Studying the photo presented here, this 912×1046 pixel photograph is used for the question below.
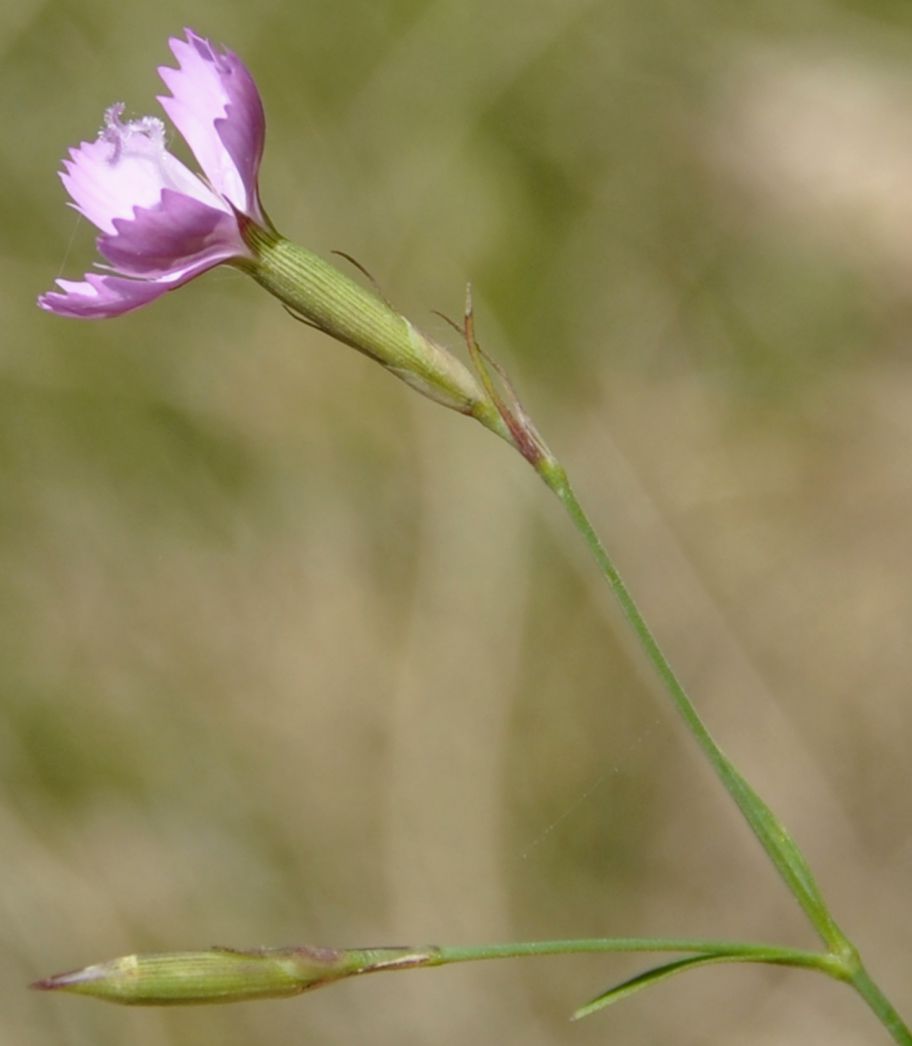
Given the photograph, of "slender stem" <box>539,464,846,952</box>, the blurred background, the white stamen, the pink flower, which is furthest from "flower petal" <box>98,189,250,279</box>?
the blurred background

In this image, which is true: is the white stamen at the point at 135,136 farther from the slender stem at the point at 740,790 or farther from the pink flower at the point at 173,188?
the slender stem at the point at 740,790

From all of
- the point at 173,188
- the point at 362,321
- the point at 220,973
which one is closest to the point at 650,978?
the point at 220,973

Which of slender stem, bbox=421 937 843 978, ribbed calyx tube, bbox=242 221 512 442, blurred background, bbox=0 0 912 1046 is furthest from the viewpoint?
blurred background, bbox=0 0 912 1046

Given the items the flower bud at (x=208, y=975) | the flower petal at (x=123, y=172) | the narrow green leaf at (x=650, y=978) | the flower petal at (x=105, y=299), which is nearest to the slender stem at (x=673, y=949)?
the narrow green leaf at (x=650, y=978)

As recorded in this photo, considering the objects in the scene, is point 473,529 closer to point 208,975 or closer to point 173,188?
point 173,188

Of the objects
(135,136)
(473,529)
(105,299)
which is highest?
(135,136)

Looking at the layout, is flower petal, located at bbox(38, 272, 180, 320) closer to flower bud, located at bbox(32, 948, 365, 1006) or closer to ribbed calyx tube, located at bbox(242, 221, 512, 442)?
ribbed calyx tube, located at bbox(242, 221, 512, 442)

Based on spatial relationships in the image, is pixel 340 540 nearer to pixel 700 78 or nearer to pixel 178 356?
pixel 178 356

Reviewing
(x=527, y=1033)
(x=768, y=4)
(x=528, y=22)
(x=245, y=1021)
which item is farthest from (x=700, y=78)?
(x=245, y=1021)
